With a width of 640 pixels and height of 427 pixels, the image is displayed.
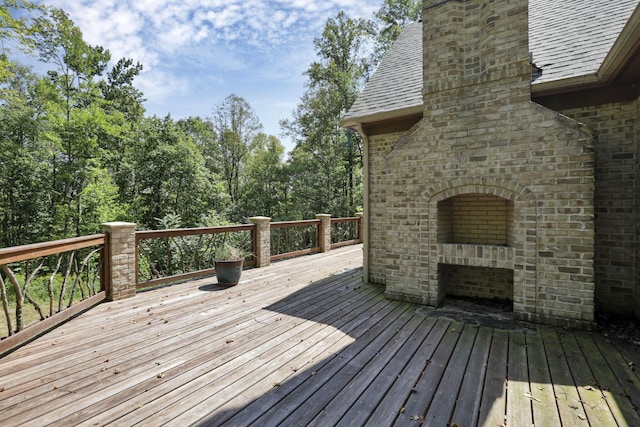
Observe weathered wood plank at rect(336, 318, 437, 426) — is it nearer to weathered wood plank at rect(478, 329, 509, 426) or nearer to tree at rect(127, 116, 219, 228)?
weathered wood plank at rect(478, 329, 509, 426)

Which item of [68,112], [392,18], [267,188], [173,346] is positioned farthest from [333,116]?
[173,346]

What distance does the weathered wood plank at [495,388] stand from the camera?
194 centimetres

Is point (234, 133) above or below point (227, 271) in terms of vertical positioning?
above

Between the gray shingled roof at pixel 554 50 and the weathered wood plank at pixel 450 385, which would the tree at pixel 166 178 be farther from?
the weathered wood plank at pixel 450 385

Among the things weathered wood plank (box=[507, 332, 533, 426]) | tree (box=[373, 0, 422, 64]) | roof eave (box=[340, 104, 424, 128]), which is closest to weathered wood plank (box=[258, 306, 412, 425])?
weathered wood plank (box=[507, 332, 533, 426])

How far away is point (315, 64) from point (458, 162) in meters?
15.3

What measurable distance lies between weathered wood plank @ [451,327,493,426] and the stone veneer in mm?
1172

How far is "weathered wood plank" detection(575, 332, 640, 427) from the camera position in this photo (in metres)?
1.95

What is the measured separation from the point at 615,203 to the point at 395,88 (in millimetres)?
3860

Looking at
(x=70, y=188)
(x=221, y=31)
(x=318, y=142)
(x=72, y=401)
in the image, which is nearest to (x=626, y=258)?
(x=72, y=401)

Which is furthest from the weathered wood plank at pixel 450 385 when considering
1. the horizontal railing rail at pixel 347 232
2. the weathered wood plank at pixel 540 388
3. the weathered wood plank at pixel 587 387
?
the horizontal railing rail at pixel 347 232

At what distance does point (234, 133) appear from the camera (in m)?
22.3

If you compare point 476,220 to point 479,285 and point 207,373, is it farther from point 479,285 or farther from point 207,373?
point 207,373

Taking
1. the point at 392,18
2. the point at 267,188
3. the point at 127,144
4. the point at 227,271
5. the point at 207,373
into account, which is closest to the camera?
the point at 207,373
